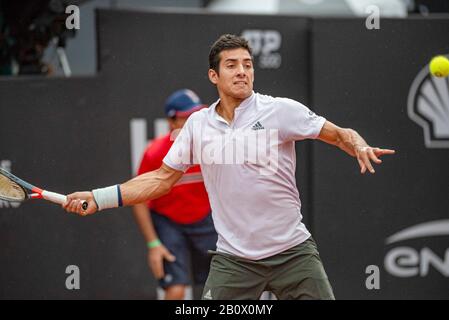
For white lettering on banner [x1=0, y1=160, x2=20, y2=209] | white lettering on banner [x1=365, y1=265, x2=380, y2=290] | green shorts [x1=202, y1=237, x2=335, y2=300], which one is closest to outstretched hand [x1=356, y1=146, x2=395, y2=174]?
green shorts [x1=202, y1=237, x2=335, y2=300]

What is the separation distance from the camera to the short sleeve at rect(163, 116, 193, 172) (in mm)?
4852

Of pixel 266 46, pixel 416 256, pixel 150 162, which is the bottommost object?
pixel 416 256

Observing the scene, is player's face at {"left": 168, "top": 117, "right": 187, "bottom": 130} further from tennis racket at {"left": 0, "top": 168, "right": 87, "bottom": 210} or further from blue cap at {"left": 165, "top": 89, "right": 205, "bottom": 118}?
tennis racket at {"left": 0, "top": 168, "right": 87, "bottom": 210}

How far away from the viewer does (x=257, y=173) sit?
4.71 meters

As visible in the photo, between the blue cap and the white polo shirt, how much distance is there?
1.74 metres

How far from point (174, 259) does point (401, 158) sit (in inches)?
79.0

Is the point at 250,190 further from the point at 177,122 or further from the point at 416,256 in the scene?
the point at 416,256

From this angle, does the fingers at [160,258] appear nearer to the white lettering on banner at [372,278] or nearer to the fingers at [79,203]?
the white lettering on banner at [372,278]

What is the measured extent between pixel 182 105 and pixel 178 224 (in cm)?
87

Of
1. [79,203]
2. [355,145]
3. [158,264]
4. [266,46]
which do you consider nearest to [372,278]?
[158,264]

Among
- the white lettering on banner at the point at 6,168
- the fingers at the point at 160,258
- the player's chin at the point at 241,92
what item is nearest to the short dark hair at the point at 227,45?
the player's chin at the point at 241,92

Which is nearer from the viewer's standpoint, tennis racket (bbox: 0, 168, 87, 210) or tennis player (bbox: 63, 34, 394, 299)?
tennis player (bbox: 63, 34, 394, 299)

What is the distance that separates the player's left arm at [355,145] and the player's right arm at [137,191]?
0.82 metres
